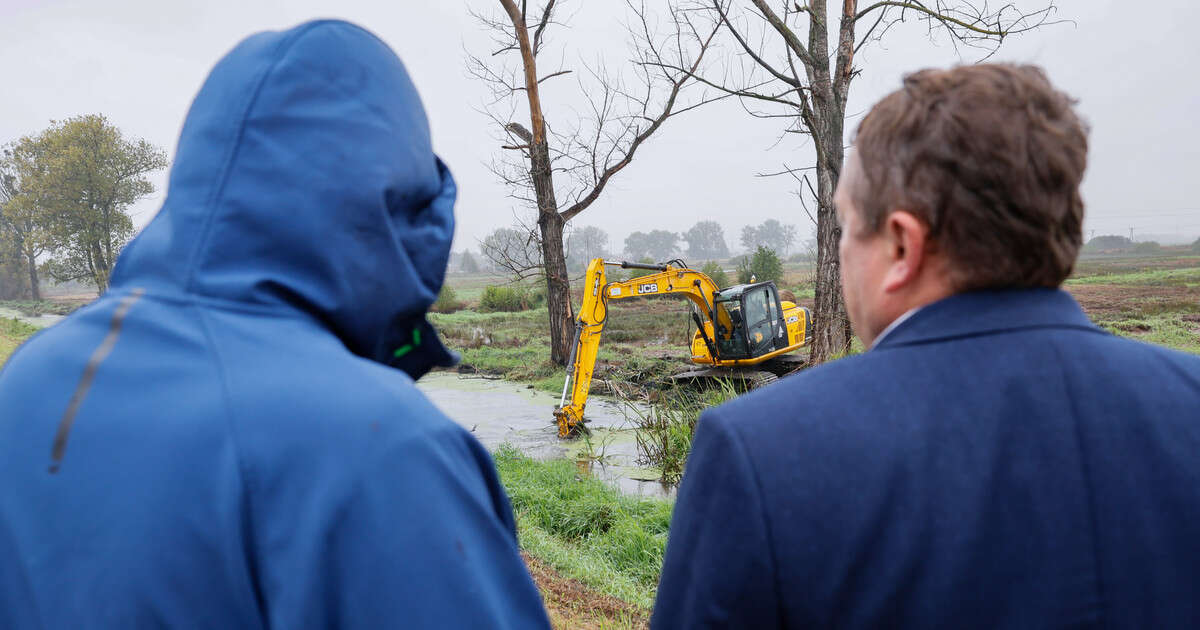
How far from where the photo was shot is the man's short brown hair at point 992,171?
100 centimetres

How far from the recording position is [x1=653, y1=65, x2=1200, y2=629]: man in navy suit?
37.6 inches

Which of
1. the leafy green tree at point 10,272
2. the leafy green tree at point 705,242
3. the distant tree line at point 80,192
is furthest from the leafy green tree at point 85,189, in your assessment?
the leafy green tree at point 705,242

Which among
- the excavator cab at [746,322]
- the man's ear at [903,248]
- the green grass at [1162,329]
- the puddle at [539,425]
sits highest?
the man's ear at [903,248]

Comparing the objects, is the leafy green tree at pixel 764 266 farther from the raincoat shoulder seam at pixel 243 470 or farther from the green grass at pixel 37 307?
the green grass at pixel 37 307

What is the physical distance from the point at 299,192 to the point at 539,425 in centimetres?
1246

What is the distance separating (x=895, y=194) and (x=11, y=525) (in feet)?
4.06

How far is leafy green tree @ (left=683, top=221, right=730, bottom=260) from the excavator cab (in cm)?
11572

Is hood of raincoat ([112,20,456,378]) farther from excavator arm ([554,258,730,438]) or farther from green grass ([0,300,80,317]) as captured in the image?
green grass ([0,300,80,317])

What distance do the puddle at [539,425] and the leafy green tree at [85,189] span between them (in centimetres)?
2911

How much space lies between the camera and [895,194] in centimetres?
107

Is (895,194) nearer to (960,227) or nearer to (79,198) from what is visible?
(960,227)

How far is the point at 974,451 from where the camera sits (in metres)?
0.96

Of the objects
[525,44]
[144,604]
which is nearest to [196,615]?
[144,604]

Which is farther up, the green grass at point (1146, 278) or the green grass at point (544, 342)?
the green grass at point (1146, 278)
